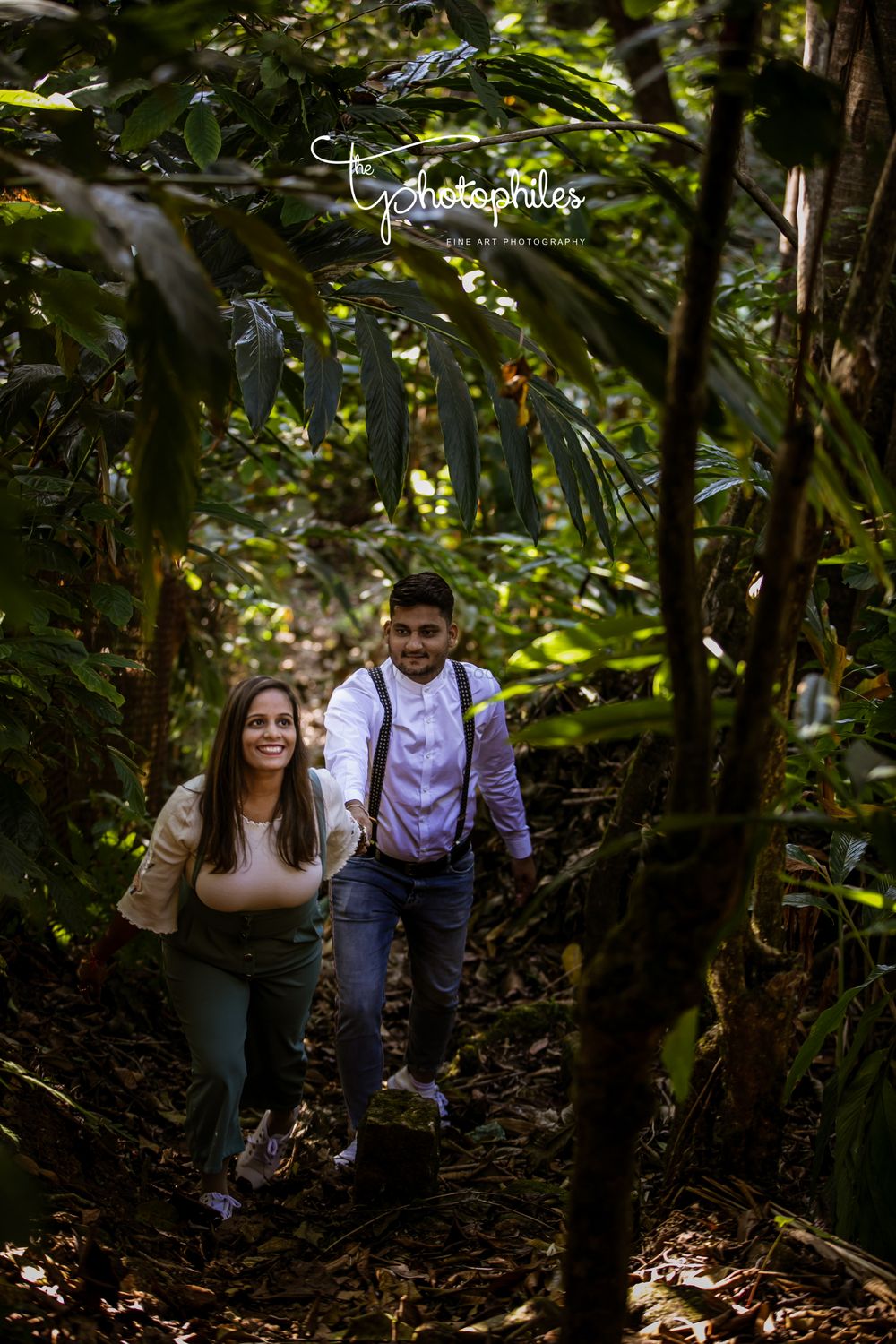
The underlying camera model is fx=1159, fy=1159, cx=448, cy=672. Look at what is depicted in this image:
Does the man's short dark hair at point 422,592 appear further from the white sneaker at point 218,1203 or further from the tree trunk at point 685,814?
the tree trunk at point 685,814

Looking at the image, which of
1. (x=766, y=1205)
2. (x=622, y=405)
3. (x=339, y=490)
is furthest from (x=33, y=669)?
(x=339, y=490)

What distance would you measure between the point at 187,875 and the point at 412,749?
0.78 metres

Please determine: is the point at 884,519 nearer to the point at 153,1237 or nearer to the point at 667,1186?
the point at 667,1186

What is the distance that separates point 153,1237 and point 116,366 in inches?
71.6

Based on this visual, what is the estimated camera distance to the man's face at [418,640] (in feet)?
11.3

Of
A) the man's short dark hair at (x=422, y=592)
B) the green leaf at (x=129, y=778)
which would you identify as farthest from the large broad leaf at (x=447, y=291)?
the man's short dark hair at (x=422, y=592)

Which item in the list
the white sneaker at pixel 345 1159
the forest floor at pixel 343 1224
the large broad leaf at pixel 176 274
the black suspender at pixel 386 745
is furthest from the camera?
the black suspender at pixel 386 745

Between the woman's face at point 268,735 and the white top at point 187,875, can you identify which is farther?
the woman's face at point 268,735

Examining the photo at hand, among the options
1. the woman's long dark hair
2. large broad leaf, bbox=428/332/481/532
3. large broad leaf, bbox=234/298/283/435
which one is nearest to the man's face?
the woman's long dark hair

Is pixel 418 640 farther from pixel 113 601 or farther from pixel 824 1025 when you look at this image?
pixel 824 1025

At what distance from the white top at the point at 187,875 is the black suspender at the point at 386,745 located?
1.26ft

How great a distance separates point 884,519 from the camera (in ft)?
5.34

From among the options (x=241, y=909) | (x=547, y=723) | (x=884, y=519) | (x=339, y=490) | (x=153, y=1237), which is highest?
(x=339, y=490)

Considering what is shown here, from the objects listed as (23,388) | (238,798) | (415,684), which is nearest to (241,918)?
(238,798)
